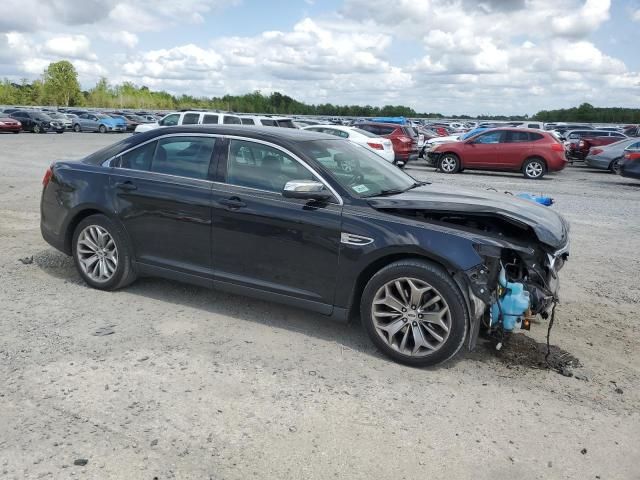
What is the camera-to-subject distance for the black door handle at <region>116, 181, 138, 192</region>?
519cm

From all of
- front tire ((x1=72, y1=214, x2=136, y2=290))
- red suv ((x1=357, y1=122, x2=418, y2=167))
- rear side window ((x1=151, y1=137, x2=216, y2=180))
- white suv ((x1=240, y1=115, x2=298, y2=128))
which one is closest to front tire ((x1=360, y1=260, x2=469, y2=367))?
rear side window ((x1=151, y1=137, x2=216, y2=180))

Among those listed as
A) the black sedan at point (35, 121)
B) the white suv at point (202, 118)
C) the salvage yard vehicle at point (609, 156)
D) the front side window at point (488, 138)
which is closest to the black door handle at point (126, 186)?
the white suv at point (202, 118)

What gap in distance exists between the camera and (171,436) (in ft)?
10.3

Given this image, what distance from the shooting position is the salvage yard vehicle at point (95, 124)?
41.1 m

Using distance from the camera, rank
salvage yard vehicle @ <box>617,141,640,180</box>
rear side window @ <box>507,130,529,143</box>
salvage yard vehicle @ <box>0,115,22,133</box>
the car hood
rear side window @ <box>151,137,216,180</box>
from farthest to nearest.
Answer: salvage yard vehicle @ <box>0,115,22,133</box> → rear side window @ <box>507,130,529,143</box> → salvage yard vehicle @ <box>617,141,640,180</box> → rear side window @ <box>151,137,216,180</box> → the car hood

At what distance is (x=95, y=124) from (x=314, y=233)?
135 feet

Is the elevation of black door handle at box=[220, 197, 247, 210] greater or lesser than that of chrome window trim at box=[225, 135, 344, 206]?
lesser

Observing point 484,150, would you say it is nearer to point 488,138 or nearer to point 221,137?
point 488,138

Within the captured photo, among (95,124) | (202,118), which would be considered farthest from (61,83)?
(202,118)

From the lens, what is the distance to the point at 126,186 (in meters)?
5.22

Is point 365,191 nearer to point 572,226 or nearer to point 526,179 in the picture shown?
point 572,226

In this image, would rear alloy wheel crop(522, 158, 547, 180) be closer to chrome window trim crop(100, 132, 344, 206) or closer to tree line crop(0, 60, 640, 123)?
chrome window trim crop(100, 132, 344, 206)

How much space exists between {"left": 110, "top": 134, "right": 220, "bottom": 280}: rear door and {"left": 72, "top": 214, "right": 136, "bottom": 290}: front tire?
14 centimetres

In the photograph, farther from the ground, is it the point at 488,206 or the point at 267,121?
the point at 267,121
